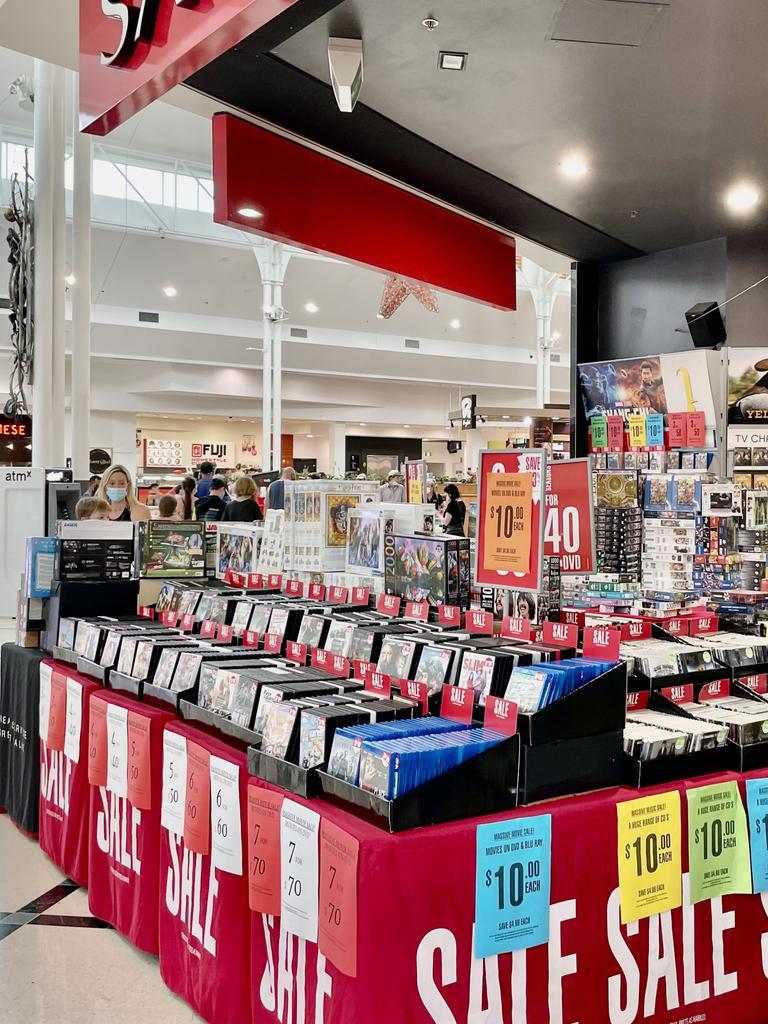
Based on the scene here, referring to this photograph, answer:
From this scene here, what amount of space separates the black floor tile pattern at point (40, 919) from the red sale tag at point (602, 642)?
6.22ft

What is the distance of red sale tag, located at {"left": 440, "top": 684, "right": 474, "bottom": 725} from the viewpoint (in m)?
2.23

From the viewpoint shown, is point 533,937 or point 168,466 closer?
point 533,937

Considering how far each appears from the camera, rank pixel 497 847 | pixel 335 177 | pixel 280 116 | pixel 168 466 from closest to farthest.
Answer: pixel 497 847 → pixel 280 116 → pixel 335 177 → pixel 168 466

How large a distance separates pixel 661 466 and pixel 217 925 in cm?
365

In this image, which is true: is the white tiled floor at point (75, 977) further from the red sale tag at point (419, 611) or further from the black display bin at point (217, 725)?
the red sale tag at point (419, 611)

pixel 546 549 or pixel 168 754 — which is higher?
pixel 546 549

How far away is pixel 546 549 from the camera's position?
3225 mm

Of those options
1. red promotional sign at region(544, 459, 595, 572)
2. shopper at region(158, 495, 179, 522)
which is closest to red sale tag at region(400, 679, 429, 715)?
red promotional sign at region(544, 459, 595, 572)

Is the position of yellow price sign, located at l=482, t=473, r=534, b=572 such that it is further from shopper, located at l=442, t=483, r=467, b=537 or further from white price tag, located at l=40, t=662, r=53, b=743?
shopper, located at l=442, t=483, r=467, b=537

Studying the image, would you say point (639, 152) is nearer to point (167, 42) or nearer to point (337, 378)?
point (167, 42)

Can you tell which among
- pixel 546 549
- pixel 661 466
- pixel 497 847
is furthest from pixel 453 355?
pixel 497 847

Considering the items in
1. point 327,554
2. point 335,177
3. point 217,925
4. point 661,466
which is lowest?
point 217,925

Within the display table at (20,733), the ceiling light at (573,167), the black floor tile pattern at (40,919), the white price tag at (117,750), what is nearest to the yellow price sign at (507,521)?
the white price tag at (117,750)

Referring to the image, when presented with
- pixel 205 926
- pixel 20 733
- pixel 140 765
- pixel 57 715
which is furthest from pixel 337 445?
pixel 205 926
